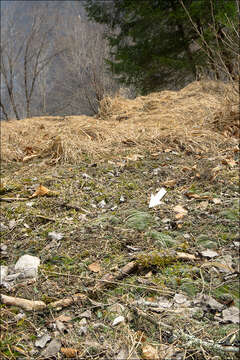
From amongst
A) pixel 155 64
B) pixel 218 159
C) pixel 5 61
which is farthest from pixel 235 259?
pixel 5 61

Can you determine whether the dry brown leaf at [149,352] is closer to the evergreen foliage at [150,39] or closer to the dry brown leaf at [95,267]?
the dry brown leaf at [95,267]

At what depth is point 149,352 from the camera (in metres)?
1.01

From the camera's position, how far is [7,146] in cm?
356

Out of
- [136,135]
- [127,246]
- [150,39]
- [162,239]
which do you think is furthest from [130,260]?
[150,39]

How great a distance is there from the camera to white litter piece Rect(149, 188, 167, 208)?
2.01 meters

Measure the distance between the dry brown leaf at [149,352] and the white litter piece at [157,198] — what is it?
3.38 ft

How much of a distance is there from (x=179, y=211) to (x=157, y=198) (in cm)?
22

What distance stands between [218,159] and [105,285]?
5.49 feet

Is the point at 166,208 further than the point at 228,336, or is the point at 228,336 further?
the point at 166,208

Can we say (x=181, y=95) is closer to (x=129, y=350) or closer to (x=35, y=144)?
(x=35, y=144)

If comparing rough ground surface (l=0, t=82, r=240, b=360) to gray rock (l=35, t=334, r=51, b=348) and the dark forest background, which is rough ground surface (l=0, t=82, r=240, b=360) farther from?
the dark forest background

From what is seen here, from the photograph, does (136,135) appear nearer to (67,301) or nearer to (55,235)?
(55,235)

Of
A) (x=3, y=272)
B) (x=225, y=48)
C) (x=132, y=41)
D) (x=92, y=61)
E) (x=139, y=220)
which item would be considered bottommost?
(x=3, y=272)

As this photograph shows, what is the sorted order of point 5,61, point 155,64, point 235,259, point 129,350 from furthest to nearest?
point 5,61
point 155,64
point 235,259
point 129,350
